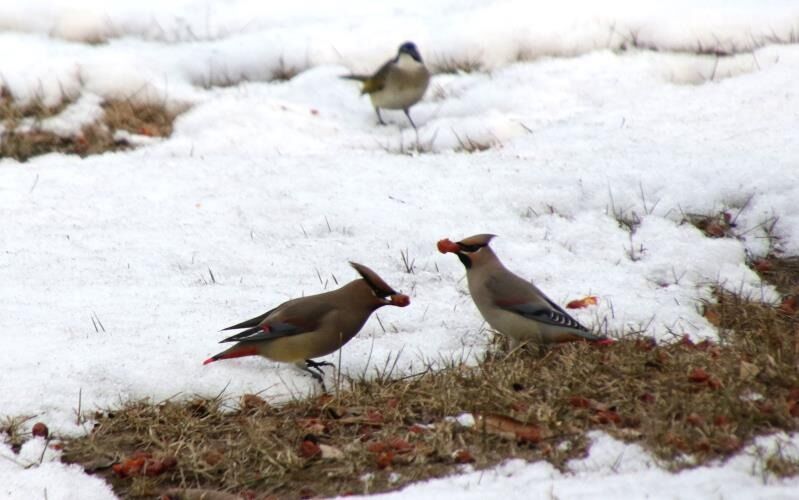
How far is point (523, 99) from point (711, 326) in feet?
12.0

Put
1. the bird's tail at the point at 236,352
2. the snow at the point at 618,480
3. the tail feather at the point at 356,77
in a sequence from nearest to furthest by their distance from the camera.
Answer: the snow at the point at 618,480 < the bird's tail at the point at 236,352 < the tail feather at the point at 356,77

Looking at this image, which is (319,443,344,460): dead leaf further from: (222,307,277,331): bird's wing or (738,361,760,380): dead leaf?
(738,361,760,380): dead leaf

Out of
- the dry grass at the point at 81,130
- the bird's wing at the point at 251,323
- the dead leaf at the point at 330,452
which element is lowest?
the dry grass at the point at 81,130

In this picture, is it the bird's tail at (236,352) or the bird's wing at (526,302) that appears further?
the bird's wing at (526,302)

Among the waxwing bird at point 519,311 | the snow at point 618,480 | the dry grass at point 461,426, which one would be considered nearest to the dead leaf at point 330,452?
the dry grass at point 461,426

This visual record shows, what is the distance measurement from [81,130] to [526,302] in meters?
4.56

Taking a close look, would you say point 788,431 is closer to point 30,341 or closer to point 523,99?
point 30,341

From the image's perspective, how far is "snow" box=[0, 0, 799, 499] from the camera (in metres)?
5.43

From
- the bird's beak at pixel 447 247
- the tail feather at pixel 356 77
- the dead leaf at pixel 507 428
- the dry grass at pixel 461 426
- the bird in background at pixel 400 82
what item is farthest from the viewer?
the tail feather at pixel 356 77

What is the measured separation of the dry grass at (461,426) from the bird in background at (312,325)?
0.26 meters

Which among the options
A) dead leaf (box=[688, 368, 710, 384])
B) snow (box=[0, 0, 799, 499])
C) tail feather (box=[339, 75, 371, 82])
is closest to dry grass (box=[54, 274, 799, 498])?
dead leaf (box=[688, 368, 710, 384])

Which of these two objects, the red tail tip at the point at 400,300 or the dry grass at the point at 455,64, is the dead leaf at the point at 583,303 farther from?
the dry grass at the point at 455,64

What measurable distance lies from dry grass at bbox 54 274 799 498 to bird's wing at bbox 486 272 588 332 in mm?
203

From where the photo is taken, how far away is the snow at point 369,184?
5.43 meters
